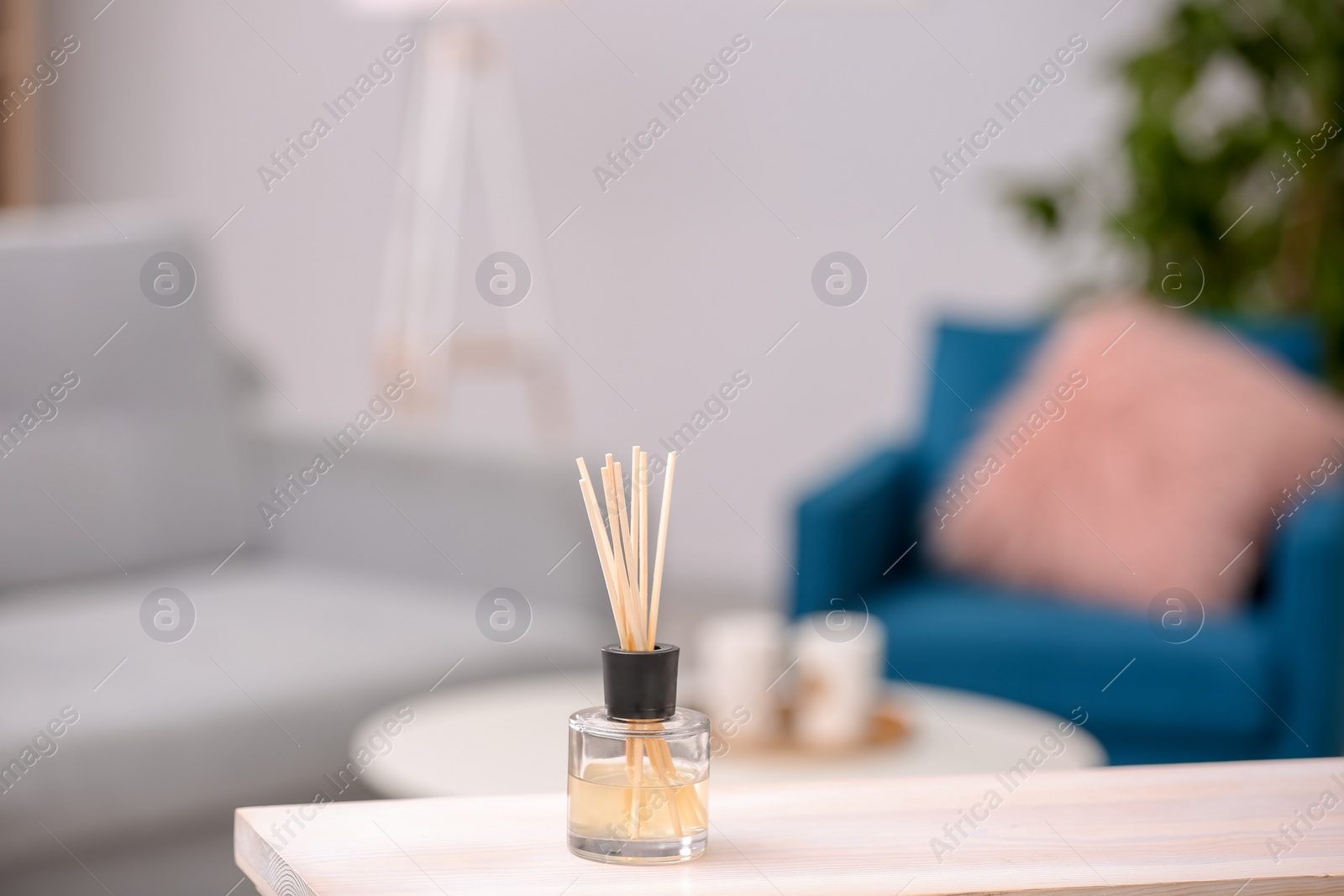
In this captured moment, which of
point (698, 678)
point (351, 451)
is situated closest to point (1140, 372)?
point (698, 678)

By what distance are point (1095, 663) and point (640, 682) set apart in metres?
1.69

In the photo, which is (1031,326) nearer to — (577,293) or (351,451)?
(351,451)

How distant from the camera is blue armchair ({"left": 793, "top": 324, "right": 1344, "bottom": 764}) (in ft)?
7.45

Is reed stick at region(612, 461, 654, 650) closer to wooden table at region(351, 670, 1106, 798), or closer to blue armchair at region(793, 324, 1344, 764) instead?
wooden table at region(351, 670, 1106, 798)

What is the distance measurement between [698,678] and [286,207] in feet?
9.23

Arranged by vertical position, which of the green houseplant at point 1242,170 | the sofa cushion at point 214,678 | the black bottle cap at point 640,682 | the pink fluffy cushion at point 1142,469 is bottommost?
the black bottle cap at point 640,682

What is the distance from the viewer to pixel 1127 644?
2371 mm

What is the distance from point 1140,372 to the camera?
8.58ft

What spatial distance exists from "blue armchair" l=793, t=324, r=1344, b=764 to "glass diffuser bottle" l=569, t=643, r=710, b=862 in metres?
1.65

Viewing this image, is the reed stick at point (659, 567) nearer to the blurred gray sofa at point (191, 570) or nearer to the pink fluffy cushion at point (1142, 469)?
the blurred gray sofa at point (191, 570)

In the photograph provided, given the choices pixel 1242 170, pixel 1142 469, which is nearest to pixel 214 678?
pixel 1142 469

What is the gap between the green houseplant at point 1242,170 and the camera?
2.96 metres

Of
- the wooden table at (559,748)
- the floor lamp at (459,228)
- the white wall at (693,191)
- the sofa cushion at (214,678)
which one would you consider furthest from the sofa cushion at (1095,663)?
the floor lamp at (459,228)

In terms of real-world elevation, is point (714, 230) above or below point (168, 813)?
above
